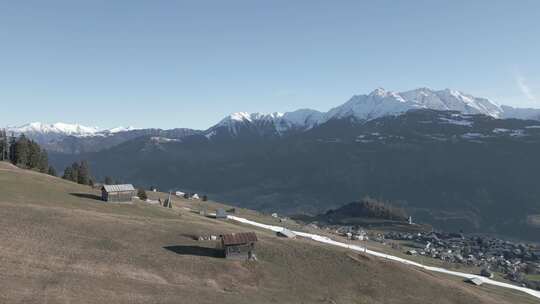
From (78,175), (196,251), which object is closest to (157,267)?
(196,251)

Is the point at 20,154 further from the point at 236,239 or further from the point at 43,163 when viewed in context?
the point at 236,239

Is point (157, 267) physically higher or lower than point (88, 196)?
lower

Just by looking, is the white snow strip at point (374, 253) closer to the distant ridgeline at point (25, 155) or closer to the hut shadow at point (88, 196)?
the hut shadow at point (88, 196)

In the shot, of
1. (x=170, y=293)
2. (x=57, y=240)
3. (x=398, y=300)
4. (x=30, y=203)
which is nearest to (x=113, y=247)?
(x=57, y=240)

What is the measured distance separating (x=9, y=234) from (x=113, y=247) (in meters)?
15.5

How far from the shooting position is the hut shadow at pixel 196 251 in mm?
86844

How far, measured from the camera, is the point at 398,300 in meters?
83.8

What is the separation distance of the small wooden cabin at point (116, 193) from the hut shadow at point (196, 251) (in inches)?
1622

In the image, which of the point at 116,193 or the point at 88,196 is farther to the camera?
the point at 88,196

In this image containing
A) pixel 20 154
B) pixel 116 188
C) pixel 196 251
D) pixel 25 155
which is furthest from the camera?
pixel 25 155

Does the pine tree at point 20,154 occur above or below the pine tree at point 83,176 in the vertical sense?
above

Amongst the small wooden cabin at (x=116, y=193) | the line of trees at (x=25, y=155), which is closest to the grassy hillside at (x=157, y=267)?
the small wooden cabin at (x=116, y=193)

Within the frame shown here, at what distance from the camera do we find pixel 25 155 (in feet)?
571

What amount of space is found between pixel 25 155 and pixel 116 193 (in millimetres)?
67401
